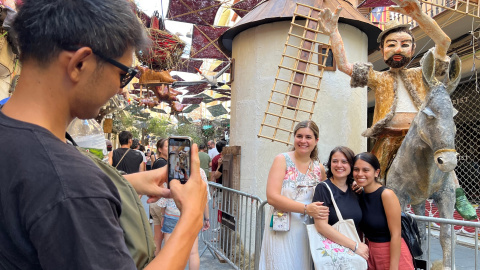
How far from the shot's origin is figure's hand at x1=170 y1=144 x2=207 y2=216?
3.43ft

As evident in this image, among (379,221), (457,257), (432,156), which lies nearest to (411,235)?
(379,221)

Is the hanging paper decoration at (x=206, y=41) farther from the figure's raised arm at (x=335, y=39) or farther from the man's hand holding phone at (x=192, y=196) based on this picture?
the man's hand holding phone at (x=192, y=196)

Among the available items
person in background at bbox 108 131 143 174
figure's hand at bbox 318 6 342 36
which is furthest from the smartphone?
person in background at bbox 108 131 143 174

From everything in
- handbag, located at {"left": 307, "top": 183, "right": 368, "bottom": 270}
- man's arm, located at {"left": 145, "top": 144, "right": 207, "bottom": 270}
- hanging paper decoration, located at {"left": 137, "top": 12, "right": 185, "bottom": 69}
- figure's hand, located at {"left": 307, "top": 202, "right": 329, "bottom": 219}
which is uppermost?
hanging paper decoration, located at {"left": 137, "top": 12, "right": 185, "bottom": 69}

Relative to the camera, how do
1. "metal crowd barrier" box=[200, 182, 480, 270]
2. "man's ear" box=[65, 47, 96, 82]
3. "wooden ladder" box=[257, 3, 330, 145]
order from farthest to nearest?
"wooden ladder" box=[257, 3, 330, 145] → "metal crowd barrier" box=[200, 182, 480, 270] → "man's ear" box=[65, 47, 96, 82]

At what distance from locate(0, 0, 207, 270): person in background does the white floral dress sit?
6.81 feet

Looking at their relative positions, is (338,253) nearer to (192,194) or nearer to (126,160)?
(192,194)

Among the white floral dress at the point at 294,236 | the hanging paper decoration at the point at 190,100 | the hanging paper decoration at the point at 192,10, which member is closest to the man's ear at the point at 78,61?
the white floral dress at the point at 294,236

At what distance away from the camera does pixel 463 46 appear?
7.55 metres

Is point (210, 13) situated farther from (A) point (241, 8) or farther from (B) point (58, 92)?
(B) point (58, 92)

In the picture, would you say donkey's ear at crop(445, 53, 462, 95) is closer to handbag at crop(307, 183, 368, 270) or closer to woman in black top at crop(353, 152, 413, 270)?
woman in black top at crop(353, 152, 413, 270)

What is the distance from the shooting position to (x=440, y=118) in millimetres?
2824

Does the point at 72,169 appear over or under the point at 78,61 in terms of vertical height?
under

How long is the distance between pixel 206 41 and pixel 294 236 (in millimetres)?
9723
